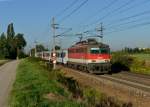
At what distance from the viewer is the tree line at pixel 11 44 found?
146 meters

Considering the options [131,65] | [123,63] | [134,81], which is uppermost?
[123,63]

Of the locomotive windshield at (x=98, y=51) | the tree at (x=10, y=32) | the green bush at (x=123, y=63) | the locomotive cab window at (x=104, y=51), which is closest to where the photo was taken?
the locomotive windshield at (x=98, y=51)

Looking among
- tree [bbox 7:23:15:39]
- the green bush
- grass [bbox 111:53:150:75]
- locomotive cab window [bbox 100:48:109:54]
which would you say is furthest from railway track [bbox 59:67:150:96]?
tree [bbox 7:23:15:39]

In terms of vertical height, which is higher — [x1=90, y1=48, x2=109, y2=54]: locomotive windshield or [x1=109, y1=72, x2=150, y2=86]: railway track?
[x1=90, y1=48, x2=109, y2=54]: locomotive windshield

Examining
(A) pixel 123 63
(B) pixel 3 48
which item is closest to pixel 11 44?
(B) pixel 3 48

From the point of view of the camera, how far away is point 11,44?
148375 mm

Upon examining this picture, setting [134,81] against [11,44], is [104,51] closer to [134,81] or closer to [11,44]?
[134,81]

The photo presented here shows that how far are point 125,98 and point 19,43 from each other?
134842 mm

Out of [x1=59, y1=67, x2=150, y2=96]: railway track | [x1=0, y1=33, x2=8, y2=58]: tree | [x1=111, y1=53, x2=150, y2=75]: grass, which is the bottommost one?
[x1=59, y1=67, x2=150, y2=96]: railway track

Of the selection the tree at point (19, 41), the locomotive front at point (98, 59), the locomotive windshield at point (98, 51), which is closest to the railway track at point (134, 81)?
the locomotive front at point (98, 59)

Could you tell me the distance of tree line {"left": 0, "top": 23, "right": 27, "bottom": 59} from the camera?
146 m

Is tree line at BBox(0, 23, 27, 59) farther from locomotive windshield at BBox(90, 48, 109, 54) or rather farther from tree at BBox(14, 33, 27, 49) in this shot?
locomotive windshield at BBox(90, 48, 109, 54)

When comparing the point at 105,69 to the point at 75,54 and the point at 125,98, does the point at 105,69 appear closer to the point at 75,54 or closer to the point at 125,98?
the point at 75,54

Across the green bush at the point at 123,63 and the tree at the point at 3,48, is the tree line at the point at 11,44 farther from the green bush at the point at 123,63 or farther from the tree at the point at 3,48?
the green bush at the point at 123,63
